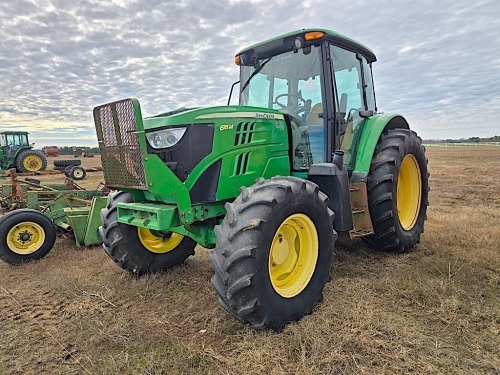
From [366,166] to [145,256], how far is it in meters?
2.64

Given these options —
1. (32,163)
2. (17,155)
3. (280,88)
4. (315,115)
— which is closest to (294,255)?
(315,115)

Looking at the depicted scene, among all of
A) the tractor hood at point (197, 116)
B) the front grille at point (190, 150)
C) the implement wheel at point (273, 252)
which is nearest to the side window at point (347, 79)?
the tractor hood at point (197, 116)

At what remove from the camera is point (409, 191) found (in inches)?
210

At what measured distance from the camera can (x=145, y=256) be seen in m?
4.16

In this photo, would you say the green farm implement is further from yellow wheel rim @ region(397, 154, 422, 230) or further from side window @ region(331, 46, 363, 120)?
yellow wheel rim @ region(397, 154, 422, 230)

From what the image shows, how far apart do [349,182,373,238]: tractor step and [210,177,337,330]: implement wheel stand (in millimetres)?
1044

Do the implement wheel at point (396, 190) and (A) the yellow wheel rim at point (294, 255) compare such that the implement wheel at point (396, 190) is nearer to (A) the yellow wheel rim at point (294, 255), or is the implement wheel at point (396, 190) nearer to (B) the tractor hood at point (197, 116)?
(A) the yellow wheel rim at point (294, 255)

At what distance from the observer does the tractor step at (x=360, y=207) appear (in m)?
4.31

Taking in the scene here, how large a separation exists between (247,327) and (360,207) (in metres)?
2.03

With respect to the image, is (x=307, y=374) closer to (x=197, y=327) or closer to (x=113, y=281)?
(x=197, y=327)

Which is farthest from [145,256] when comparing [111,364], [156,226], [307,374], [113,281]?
[307,374]

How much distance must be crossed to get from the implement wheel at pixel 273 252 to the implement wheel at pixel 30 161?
64.6ft

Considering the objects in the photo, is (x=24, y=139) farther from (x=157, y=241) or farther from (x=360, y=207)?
(x=360, y=207)

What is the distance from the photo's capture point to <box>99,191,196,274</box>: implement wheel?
3.97 m
